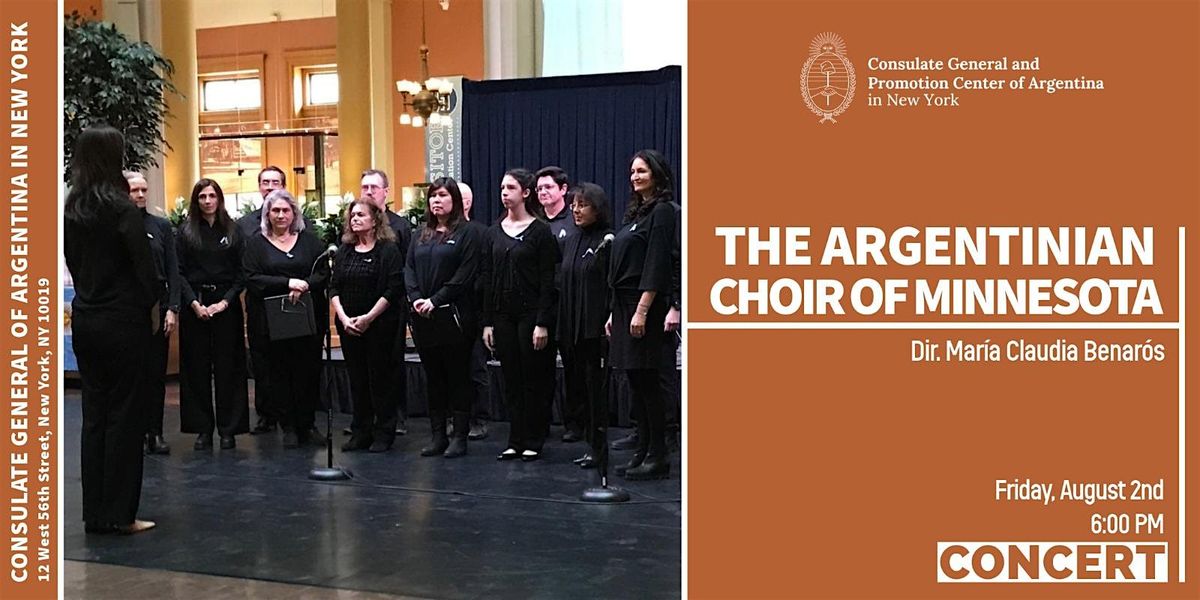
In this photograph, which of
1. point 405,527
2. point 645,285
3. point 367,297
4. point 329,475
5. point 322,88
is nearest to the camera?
point 405,527

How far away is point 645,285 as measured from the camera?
4.92m

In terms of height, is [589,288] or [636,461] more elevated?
[589,288]

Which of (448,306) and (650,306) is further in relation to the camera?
(448,306)

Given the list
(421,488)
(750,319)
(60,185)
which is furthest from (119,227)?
(750,319)

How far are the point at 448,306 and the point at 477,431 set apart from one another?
3.15 ft

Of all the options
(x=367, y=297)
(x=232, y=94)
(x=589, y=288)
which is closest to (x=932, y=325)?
(x=589, y=288)

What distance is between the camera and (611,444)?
6145mm

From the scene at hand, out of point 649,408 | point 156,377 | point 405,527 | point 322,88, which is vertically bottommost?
point 405,527

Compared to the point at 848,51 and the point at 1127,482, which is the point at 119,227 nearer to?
the point at 848,51

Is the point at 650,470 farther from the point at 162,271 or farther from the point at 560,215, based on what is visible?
the point at 162,271

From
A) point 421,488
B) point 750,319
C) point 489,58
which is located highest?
point 489,58

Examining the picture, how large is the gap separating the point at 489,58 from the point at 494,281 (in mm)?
4545

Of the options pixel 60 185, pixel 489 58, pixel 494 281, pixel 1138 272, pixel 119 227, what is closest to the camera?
pixel 1138 272

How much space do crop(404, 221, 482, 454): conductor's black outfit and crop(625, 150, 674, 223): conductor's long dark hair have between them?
3.06 ft
